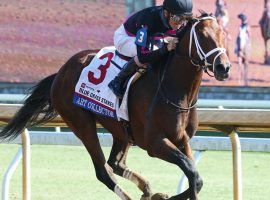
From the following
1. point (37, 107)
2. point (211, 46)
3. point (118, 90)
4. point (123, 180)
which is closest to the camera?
point (211, 46)

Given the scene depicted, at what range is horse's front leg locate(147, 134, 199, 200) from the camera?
6507 millimetres

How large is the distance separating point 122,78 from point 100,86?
1.41ft

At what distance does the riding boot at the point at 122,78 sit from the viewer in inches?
280

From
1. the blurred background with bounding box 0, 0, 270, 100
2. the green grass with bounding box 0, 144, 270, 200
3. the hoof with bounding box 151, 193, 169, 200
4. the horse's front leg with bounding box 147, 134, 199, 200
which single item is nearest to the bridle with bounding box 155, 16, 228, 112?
the horse's front leg with bounding box 147, 134, 199, 200

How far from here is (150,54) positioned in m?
6.97

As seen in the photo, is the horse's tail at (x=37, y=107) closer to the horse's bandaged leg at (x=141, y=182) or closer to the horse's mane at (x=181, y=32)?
the horse's bandaged leg at (x=141, y=182)

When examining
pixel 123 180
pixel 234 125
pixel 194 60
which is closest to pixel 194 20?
pixel 194 60

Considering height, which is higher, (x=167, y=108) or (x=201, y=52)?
(x=201, y=52)

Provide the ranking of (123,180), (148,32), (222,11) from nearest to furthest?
(148,32) → (123,180) → (222,11)

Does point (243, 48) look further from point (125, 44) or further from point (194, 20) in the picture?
point (194, 20)

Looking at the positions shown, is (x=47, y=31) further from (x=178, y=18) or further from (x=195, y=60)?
(x=195, y=60)

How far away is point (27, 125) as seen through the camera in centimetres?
803

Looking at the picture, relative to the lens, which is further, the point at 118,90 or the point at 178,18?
the point at 118,90

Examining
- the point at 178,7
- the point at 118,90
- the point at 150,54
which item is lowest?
the point at 118,90
